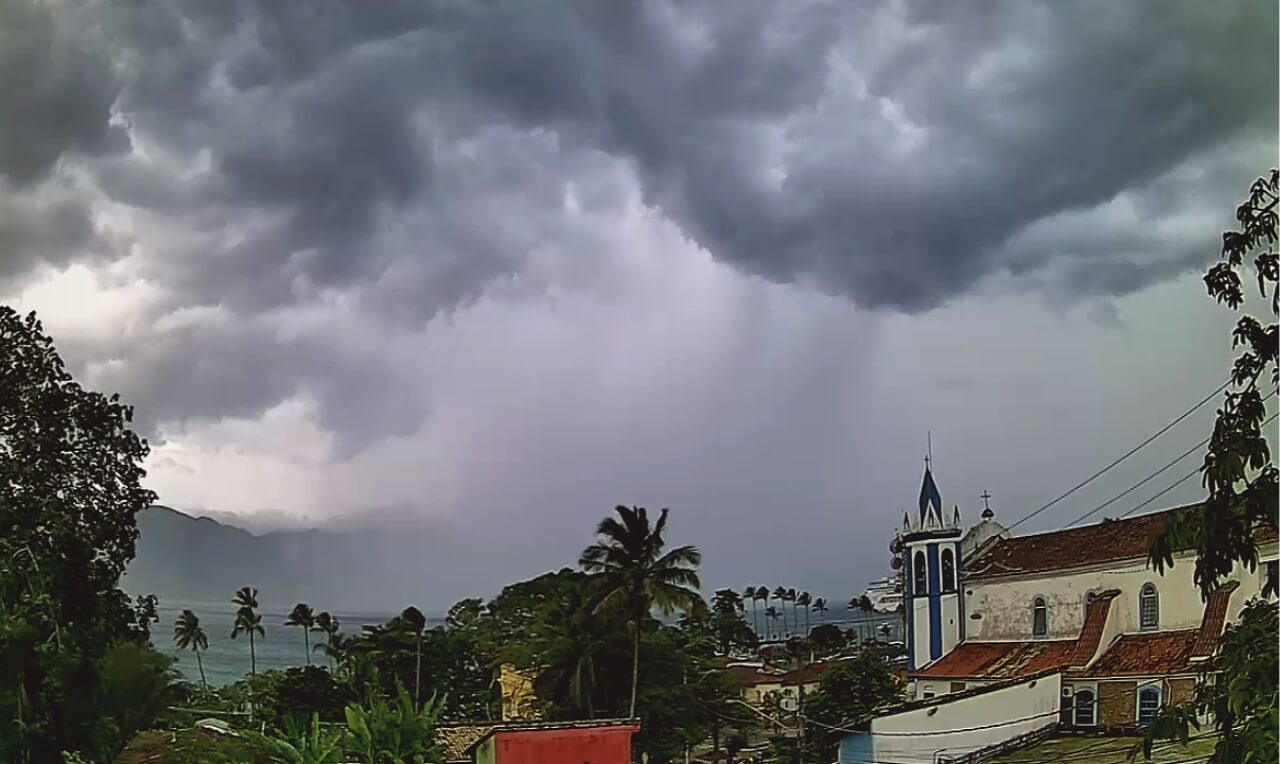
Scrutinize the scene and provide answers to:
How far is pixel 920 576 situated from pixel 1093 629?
93.7 inches

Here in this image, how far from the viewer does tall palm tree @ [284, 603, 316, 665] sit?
16.5 m

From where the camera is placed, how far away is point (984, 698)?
27.3 feet

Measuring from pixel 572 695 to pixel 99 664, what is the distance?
22.7 ft

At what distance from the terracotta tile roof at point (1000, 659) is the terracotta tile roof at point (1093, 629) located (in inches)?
3.6

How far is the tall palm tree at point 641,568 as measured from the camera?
32.2 feet

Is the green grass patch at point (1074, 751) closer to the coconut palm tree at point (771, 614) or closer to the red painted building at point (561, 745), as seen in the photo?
the red painted building at point (561, 745)

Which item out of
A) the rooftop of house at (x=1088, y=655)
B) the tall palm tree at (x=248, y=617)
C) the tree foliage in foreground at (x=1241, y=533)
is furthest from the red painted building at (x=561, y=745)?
the tall palm tree at (x=248, y=617)

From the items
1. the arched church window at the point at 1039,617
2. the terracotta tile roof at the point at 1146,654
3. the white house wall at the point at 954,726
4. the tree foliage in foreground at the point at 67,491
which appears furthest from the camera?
the arched church window at the point at 1039,617

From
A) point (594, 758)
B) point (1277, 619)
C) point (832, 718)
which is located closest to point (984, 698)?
point (832, 718)

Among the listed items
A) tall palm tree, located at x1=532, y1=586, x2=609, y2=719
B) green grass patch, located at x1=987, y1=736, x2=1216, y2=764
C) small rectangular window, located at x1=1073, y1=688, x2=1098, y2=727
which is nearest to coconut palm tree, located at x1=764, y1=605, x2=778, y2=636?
tall palm tree, located at x1=532, y1=586, x2=609, y2=719

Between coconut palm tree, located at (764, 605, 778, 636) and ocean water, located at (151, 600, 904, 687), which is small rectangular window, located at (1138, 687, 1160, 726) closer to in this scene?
ocean water, located at (151, 600, 904, 687)

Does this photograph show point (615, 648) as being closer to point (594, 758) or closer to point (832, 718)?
point (832, 718)

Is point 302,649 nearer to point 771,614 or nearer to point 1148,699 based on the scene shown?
point 771,614

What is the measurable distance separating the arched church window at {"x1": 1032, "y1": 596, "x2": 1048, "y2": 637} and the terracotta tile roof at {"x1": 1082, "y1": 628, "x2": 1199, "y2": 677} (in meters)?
1.11
